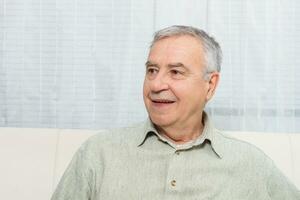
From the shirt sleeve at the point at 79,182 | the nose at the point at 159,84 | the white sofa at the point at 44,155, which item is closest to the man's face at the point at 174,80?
the nose at the point at 159,84

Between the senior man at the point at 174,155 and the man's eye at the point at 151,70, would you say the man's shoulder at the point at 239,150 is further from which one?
the man's eye at the point at 151,70

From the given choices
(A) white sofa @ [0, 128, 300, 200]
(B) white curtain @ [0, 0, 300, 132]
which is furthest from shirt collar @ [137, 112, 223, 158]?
(B) white curtain @ [0, 0, 300, 132]

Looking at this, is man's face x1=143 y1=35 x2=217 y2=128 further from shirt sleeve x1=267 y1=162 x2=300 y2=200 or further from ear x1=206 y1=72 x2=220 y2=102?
shirt sleeve x1=267 y1=162 x2=300 y2=200

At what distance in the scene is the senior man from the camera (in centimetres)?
148

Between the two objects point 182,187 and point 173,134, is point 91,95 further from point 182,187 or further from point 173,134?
point 182,187

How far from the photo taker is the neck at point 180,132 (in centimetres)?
155

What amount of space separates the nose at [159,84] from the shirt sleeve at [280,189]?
0.49 metres

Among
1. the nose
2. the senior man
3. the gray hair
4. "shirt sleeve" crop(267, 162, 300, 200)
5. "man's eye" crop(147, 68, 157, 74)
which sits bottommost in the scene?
"shirt sleeve" crop(267, 162, 300, 200)

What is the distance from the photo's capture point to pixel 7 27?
6.97 ft

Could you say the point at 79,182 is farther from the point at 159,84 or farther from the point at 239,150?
the point at 239,150

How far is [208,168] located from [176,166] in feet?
0.37

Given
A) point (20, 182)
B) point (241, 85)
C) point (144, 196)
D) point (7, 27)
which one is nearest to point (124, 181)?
point (144, 196)

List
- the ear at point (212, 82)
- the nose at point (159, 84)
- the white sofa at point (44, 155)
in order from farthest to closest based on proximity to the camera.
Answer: the white sofa at point (44, 155), the ear at point (212, 82), the nose at point (159, 84)

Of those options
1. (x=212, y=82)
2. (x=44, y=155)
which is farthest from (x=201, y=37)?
(x=44, y=155)
